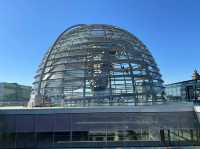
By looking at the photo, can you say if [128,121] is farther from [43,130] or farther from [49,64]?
[49,64]

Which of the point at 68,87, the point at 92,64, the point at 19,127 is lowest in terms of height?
the point at 19,127

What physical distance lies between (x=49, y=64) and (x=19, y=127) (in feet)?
44.0

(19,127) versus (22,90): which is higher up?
(22,90)

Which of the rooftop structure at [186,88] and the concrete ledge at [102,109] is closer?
the concrete ledge at [102,109]

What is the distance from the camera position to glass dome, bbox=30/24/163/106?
30.2 meters

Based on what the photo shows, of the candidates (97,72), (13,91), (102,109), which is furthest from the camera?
(13,91)

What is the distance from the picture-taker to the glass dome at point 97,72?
1190 inches

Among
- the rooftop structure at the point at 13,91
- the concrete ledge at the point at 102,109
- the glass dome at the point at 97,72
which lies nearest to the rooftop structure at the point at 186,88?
the glass dome at the point at 97,72

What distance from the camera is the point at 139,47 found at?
3731cm

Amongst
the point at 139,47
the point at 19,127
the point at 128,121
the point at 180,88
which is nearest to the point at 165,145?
the point at 128,121

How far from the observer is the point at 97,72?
32.5 meters

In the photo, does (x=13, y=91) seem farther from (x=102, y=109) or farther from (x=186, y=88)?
(x=102, y=109)

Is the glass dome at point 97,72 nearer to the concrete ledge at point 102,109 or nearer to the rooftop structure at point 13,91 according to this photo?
the concrete ledge at point 102,109

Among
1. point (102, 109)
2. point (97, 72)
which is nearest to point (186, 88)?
point (97, 72)
